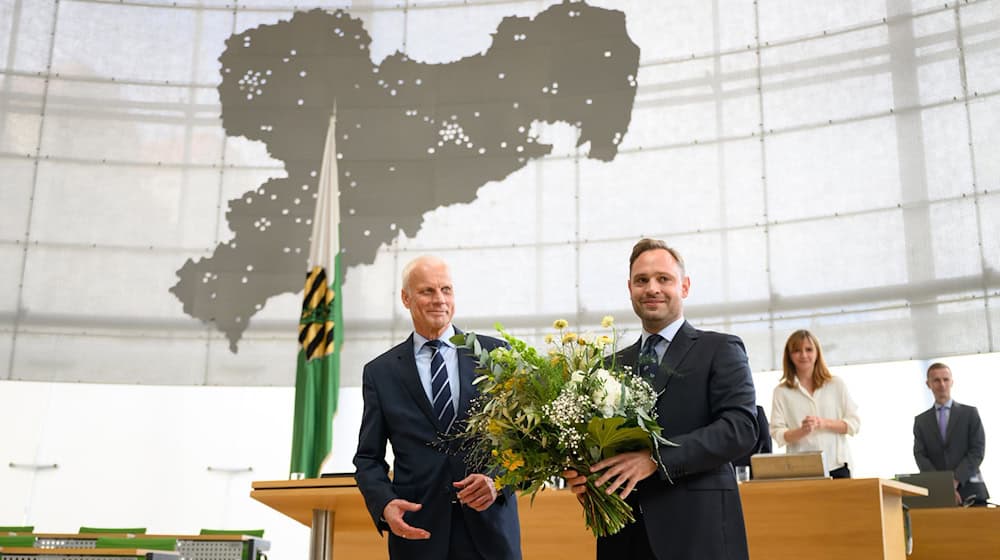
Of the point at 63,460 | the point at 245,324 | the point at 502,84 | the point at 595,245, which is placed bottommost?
the point at 63,460

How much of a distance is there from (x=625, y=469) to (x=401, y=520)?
0.57m

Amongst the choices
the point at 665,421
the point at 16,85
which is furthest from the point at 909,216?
the point at 16,85

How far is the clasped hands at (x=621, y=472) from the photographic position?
2.00 meters

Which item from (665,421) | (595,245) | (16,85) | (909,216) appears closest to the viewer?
(665,421)

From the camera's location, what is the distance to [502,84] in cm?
995

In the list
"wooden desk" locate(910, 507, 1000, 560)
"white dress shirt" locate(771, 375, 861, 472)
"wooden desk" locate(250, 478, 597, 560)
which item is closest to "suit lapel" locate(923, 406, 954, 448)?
"wooden desk" locate(910, 507, 1000, 560)

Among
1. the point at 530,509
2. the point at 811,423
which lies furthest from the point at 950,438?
the point at 530,509

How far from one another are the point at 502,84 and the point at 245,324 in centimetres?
354

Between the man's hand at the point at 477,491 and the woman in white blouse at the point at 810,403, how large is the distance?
2884mm

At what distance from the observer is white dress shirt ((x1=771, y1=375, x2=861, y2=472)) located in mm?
4816

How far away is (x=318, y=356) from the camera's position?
8469 millimetres

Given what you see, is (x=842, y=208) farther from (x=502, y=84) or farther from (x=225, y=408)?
(x=225, y=408)

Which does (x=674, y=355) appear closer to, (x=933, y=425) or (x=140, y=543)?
(x=140, y=543)

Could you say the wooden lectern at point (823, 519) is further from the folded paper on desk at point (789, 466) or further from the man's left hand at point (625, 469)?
the man's left hand at point (625, 469)
